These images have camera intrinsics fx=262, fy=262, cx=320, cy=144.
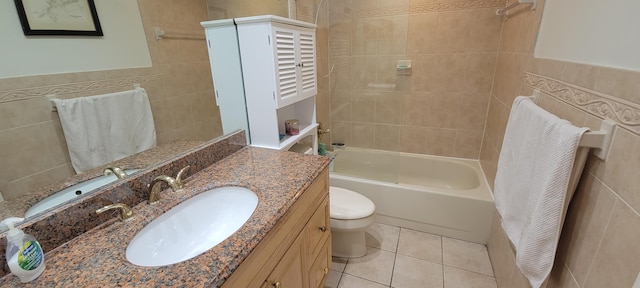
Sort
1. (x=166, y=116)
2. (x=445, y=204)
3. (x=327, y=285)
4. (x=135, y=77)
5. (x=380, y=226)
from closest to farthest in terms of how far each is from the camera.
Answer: (x=135, y=77) < (x=166, y=116) < (x=327, y=285) < (x=445, y=204) < (x=380, y=226)

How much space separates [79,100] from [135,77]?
0.61 feet

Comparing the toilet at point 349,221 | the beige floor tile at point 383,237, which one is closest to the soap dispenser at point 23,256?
the toilet at point 349,221

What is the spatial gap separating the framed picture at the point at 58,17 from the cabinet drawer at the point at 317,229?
102 cm

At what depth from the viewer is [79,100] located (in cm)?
79

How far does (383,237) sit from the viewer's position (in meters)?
2.03

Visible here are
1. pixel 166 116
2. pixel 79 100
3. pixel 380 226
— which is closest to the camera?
pixel 79 100

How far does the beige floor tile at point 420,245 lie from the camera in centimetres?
184

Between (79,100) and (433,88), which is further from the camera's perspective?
(433,88)

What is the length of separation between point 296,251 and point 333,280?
779 mm

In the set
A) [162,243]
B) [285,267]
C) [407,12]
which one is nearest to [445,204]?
[285,267]

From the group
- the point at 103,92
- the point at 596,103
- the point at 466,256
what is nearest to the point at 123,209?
the point at 103,92

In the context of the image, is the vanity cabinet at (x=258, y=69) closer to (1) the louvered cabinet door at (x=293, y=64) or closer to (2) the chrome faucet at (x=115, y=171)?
(1) the louvered cabinet door at (x=293, y=64)

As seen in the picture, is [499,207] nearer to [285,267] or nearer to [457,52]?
[285,267]

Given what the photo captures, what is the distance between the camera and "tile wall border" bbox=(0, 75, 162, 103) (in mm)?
660
